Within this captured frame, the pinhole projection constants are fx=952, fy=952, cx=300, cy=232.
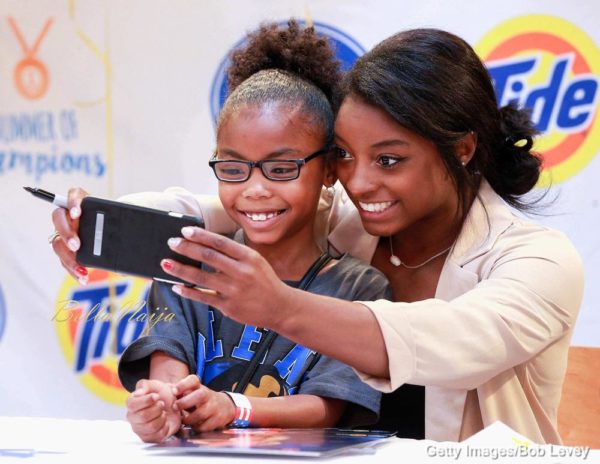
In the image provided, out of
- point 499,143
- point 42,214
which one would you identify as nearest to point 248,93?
point 499,143

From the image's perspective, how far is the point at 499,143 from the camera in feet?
5.87

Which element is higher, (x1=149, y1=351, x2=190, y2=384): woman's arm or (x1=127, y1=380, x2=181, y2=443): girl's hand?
(x1=127, y1=380, x2=181, y2=443): girl's hand

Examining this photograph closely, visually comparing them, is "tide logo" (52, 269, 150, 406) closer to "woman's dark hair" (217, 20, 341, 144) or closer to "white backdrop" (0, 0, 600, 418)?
"white backdrop" (0, 0, 600, 418)

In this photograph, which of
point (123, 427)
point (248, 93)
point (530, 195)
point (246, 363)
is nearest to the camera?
point (123, 427)

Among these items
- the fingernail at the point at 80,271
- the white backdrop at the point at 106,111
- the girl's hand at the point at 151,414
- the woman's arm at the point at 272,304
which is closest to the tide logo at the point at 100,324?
the white backdrop at the point at 106,111

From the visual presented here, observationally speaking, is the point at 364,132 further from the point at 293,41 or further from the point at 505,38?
the point at 505,38

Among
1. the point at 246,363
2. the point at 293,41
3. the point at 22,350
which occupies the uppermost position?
the point at 293,41

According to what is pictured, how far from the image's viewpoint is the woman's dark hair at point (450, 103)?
1.63m

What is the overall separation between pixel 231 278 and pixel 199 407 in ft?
0.99

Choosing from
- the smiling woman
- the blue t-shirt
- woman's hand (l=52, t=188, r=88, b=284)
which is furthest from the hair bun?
woman's hand (l=52, t=188, r=88, b=284)

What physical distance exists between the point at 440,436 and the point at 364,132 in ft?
1.74

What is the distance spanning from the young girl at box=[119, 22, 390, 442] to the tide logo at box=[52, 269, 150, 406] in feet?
2.94

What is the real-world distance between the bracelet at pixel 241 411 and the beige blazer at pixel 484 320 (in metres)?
0.22

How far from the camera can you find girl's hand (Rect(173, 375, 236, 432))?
1.35m
